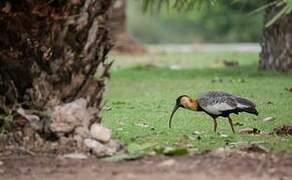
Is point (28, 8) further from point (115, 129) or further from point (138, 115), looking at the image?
point (138, 115)

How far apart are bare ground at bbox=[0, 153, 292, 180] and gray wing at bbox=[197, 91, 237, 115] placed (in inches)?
69.0

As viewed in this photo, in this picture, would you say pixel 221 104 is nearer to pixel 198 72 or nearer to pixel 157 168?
pixel 157 168

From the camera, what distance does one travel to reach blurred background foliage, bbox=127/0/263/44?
42.1 metres

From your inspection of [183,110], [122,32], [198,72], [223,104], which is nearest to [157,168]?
[223,104]

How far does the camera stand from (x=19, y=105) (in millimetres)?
7836

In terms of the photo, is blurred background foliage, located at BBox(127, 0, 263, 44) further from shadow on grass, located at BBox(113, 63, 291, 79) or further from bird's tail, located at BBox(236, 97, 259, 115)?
bird's tail, located at BBox(236, 97, 259, 115)

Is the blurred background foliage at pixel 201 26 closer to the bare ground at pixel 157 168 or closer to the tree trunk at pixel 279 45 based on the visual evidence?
the tree trunk at pixel 279 45

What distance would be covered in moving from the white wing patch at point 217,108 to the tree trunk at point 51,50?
177 centimetres

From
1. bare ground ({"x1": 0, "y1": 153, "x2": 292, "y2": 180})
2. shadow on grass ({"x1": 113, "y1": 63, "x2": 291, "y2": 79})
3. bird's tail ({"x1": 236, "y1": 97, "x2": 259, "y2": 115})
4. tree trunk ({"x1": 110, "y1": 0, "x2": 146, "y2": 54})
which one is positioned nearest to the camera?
bare ground ({"x1": 0, "y1": 153, "x2": 292, "y2": 180})

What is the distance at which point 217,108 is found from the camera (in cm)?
927

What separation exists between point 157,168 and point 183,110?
15.8 ft

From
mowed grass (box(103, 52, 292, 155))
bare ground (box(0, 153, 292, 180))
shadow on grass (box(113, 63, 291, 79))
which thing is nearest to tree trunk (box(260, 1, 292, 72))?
shadow on grass (box(113, 63, 291, 79))

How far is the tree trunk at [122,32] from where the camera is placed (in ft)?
81.1

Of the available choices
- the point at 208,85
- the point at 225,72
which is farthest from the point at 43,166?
Answer: the point at 225,72
